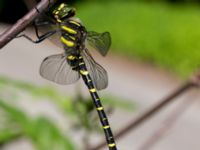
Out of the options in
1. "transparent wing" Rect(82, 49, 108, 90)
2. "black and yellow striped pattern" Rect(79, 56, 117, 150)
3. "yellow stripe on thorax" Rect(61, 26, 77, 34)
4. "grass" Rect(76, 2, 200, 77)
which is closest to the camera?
"yellow stripe on thorax" Rect(61, 26, 77, 34)

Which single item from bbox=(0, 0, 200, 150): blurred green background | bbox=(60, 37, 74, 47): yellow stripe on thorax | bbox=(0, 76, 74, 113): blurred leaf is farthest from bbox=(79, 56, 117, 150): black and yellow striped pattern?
bbox=(0, 0, 200, 150): blurred green background

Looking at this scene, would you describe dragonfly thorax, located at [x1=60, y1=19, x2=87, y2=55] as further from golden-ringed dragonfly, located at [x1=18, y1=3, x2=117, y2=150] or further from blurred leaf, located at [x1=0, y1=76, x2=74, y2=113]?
blurred leaf, located at [x1=0, y1=76, x2=74, y2=113]

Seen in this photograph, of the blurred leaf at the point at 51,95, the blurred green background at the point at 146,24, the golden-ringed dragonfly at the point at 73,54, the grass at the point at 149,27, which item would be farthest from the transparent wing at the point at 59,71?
the grass at the point at 149,27

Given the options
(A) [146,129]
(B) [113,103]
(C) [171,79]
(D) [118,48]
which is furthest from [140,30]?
(B) [113,103]

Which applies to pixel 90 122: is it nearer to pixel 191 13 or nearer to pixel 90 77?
pixel 90 77

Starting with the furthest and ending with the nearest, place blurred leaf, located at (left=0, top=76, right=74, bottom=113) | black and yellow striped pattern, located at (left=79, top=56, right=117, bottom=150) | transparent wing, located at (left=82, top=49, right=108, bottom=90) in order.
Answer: blurred leaf, located at (left=0, top=76, right=74, bottom=113) → transparent wing, located at (left=82, top=49, right=108, bottom=90) → black and yellow striped pattern, located at (left=79, top=56, right=117, bottom=150)

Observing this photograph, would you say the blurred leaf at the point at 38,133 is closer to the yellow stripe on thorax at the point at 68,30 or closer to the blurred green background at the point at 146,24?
the yellow stripe on thorax at the point at 68,30

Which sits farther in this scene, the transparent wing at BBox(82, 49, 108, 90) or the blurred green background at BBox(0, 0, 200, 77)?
the blurred green background at BBox(0, 0, 200, 77)

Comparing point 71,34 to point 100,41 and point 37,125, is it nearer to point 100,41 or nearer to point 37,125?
point 100,41
